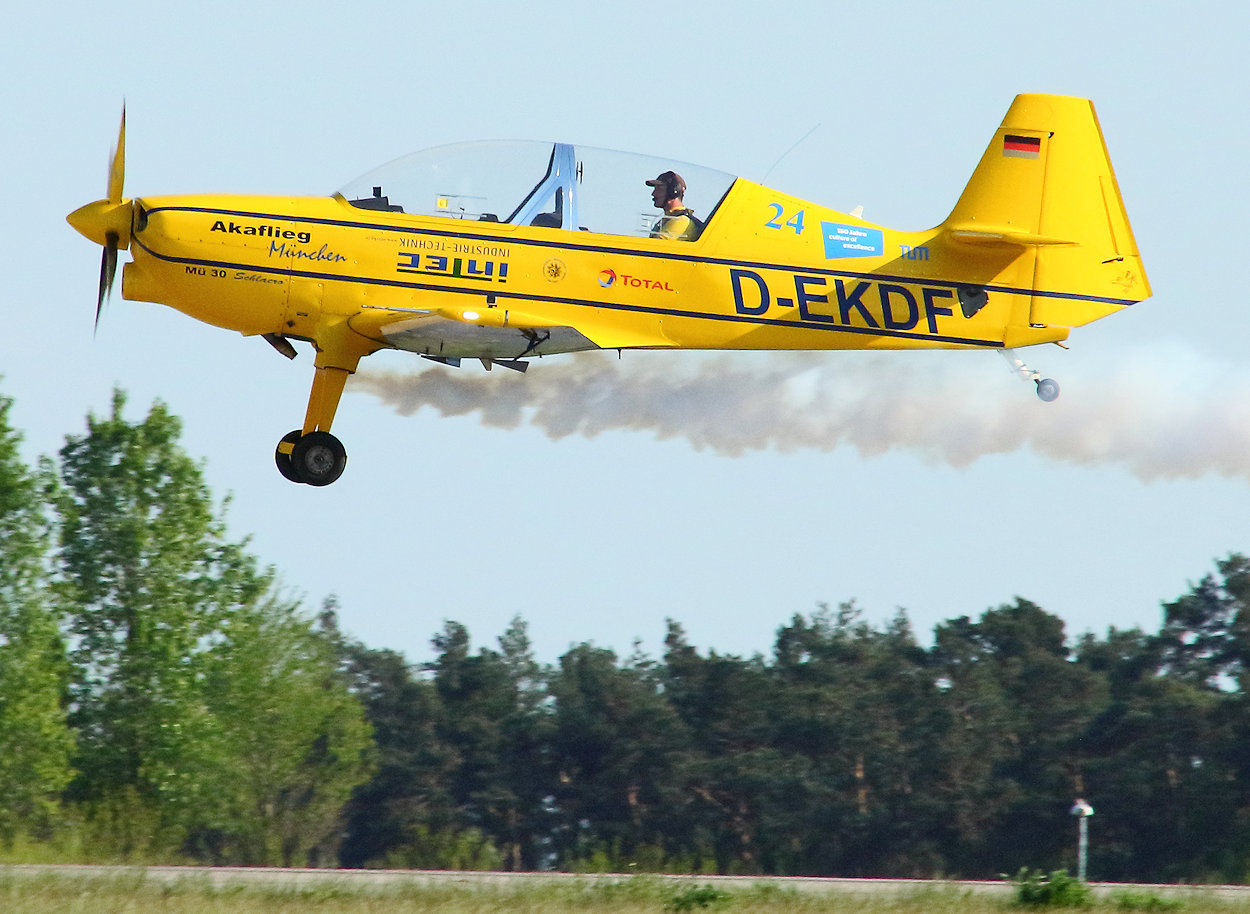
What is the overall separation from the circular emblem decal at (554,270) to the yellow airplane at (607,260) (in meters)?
0.01

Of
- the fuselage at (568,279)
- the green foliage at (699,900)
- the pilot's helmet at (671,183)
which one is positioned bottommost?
the green foliage at (699,900)

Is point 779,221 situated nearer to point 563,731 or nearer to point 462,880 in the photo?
point 462,880

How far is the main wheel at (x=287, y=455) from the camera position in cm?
1391

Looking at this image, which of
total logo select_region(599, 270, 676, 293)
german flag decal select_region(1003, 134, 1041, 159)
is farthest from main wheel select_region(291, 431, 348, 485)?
german flag decal select_region(1003, 134, 1041, 159)

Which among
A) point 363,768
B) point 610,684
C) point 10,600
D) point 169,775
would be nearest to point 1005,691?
point 610,684

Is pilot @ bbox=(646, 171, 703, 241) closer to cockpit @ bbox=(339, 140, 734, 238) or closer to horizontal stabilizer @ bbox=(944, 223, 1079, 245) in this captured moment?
cockpit @ bbox=(339, 140, 734, 238)

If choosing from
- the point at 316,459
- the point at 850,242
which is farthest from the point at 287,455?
the point at 850,242

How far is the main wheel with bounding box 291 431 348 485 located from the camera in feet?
45.5

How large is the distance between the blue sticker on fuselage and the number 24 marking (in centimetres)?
20

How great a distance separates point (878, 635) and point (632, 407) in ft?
124

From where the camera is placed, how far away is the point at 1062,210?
14586 millimetres

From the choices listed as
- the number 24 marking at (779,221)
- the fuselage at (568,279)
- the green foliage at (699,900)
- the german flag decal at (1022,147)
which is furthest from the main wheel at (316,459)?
the german flag decal at (1022,147)

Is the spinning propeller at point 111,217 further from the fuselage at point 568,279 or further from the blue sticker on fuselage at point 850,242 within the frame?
the blue sticker on fuselage at point 850,242

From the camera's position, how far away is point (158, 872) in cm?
1509
